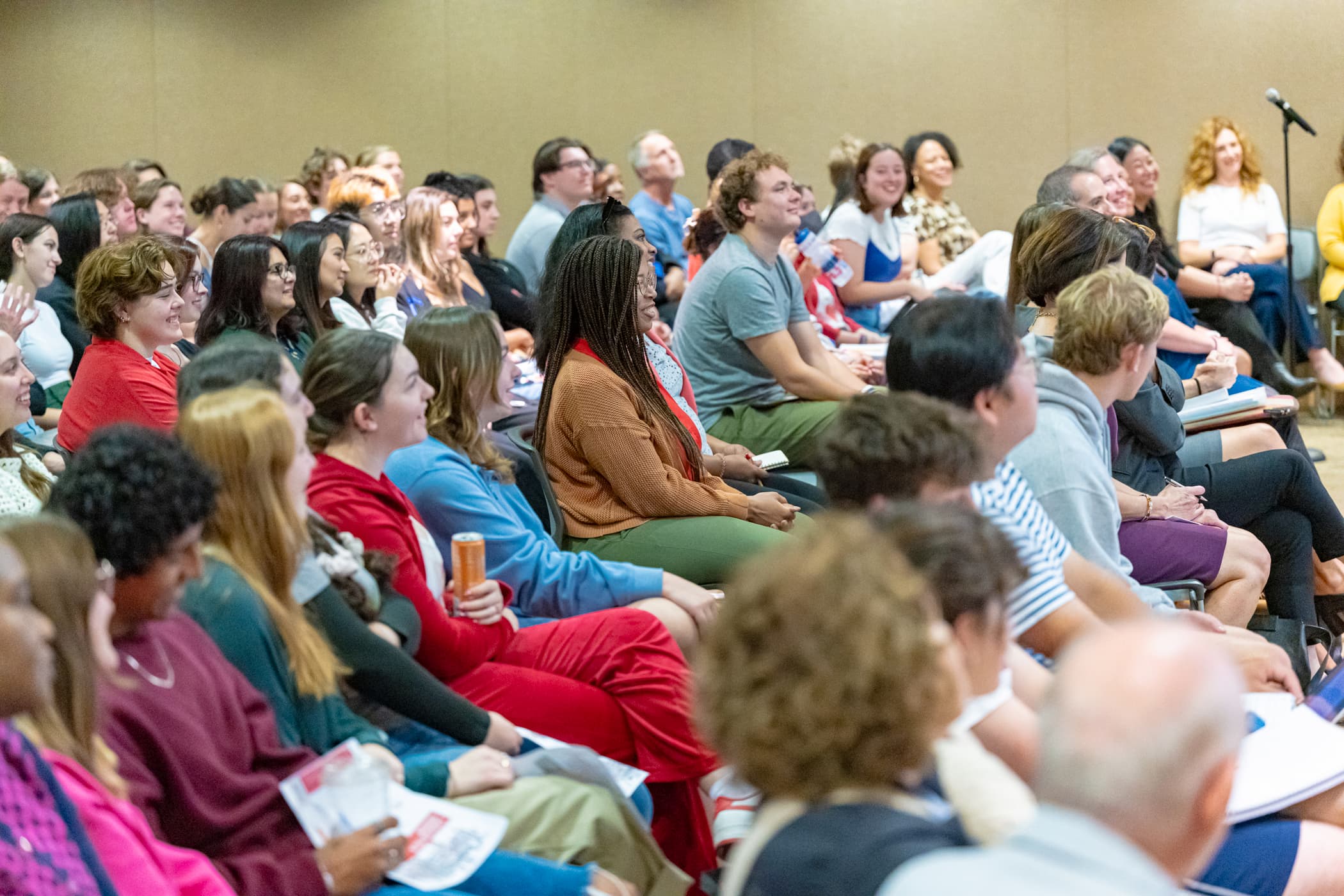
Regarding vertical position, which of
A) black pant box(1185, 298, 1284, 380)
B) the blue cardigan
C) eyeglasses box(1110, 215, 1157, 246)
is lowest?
black pant box(1185, 298, 1284, 380)

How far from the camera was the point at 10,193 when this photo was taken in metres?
5.28

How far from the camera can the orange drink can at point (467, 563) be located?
92.5 inches

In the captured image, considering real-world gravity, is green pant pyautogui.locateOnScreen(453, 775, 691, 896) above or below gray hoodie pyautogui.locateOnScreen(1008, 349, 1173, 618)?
below

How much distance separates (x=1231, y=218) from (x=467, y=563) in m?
6.12

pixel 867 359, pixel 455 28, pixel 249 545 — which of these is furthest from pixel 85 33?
pixel 249 545

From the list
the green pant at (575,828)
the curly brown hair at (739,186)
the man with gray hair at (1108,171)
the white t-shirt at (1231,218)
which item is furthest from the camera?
the white t-shirt at (1231,218)

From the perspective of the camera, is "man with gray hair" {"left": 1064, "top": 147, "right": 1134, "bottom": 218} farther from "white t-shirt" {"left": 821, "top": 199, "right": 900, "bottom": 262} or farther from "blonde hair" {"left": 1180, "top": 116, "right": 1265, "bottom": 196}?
"blonde hair" {"left": 1180, "top": 116, "right": 1265, "bottom": 196}

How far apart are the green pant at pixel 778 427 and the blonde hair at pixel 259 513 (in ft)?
7.47

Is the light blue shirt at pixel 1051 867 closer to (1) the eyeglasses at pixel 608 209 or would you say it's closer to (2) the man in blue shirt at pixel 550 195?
(1) the eyeglasses at pixel 608 209

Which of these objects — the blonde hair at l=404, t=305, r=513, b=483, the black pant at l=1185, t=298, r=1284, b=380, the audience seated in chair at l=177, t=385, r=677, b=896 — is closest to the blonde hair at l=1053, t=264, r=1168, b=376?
the blonde hair at l=404, t=305, r=513, b=483

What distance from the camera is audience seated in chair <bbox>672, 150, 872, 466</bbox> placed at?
4.05 metres

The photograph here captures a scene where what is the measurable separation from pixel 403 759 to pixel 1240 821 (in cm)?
116

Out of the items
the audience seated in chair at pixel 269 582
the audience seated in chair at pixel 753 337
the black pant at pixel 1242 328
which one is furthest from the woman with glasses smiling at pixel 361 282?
the black pant at pixel 1242 328

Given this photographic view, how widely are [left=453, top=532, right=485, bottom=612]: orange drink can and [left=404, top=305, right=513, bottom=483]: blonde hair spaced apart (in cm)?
34
